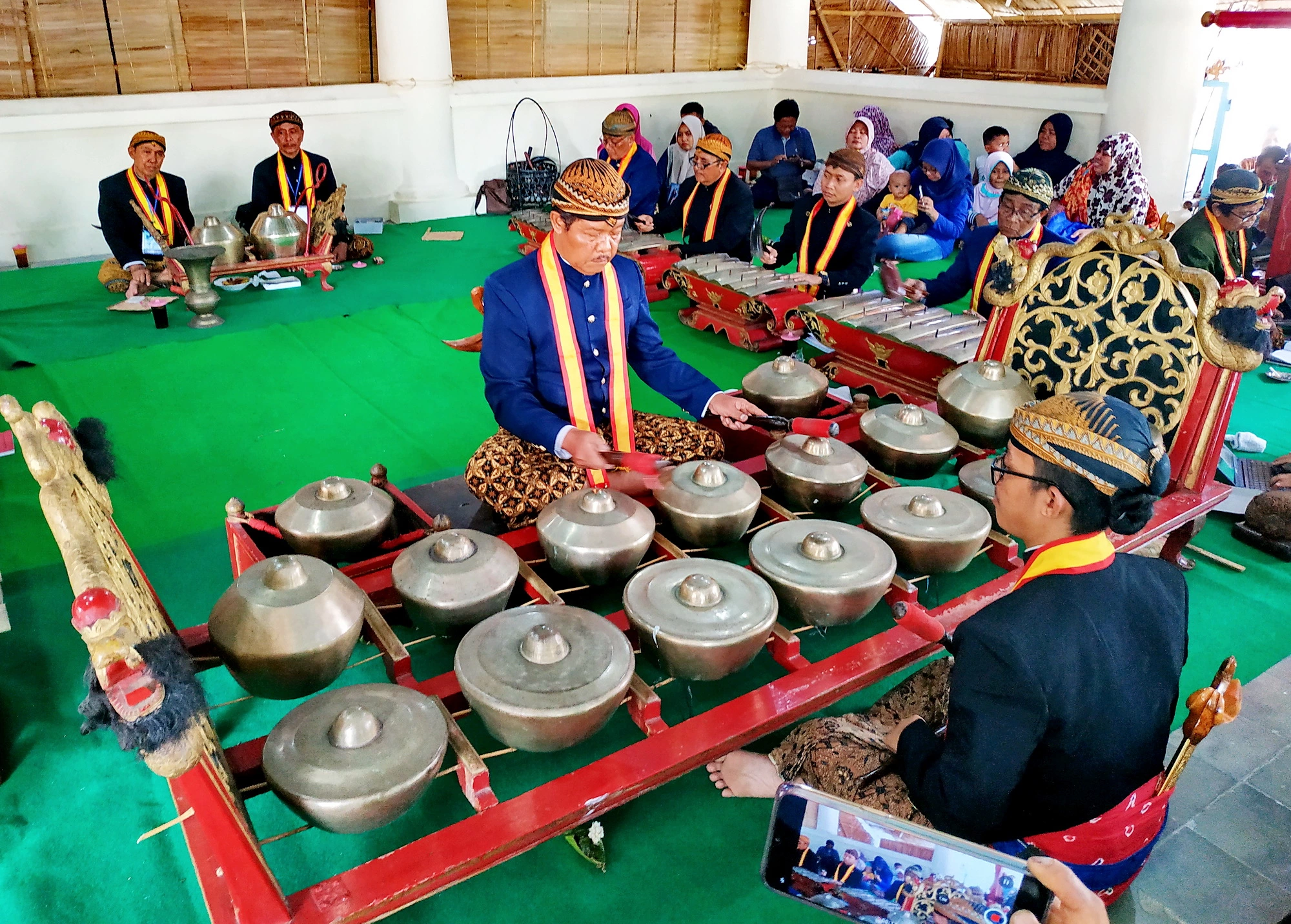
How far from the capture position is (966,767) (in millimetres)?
1417

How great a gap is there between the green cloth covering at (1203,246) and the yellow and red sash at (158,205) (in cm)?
558

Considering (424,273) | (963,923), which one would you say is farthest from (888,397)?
(424,273)

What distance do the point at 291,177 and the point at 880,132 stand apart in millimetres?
5558

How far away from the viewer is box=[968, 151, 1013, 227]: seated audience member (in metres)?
7.02

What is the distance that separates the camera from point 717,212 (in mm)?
5363

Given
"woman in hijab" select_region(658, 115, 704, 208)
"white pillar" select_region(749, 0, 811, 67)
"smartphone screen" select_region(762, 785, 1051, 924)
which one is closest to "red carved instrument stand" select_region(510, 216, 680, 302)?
"woman in hijab" select_region(658, 115, 704, 208)

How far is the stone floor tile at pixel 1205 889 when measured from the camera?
179cm

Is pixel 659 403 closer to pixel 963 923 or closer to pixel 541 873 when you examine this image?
pixel 541 873

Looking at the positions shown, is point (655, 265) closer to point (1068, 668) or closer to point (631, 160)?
point (631, 160)

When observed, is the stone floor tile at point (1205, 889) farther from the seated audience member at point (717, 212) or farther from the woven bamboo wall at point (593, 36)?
the woven bamboo wall at point (593, 36)

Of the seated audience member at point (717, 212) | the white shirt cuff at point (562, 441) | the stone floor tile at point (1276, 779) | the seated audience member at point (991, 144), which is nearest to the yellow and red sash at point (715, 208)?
the seated audience member at point (717, 212)

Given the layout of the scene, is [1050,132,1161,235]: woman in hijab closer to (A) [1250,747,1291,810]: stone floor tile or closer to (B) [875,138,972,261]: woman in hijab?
(B) [875,138,972,261]: woman in hijab

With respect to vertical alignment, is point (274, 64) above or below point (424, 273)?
above

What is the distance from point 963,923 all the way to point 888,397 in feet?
10.0
